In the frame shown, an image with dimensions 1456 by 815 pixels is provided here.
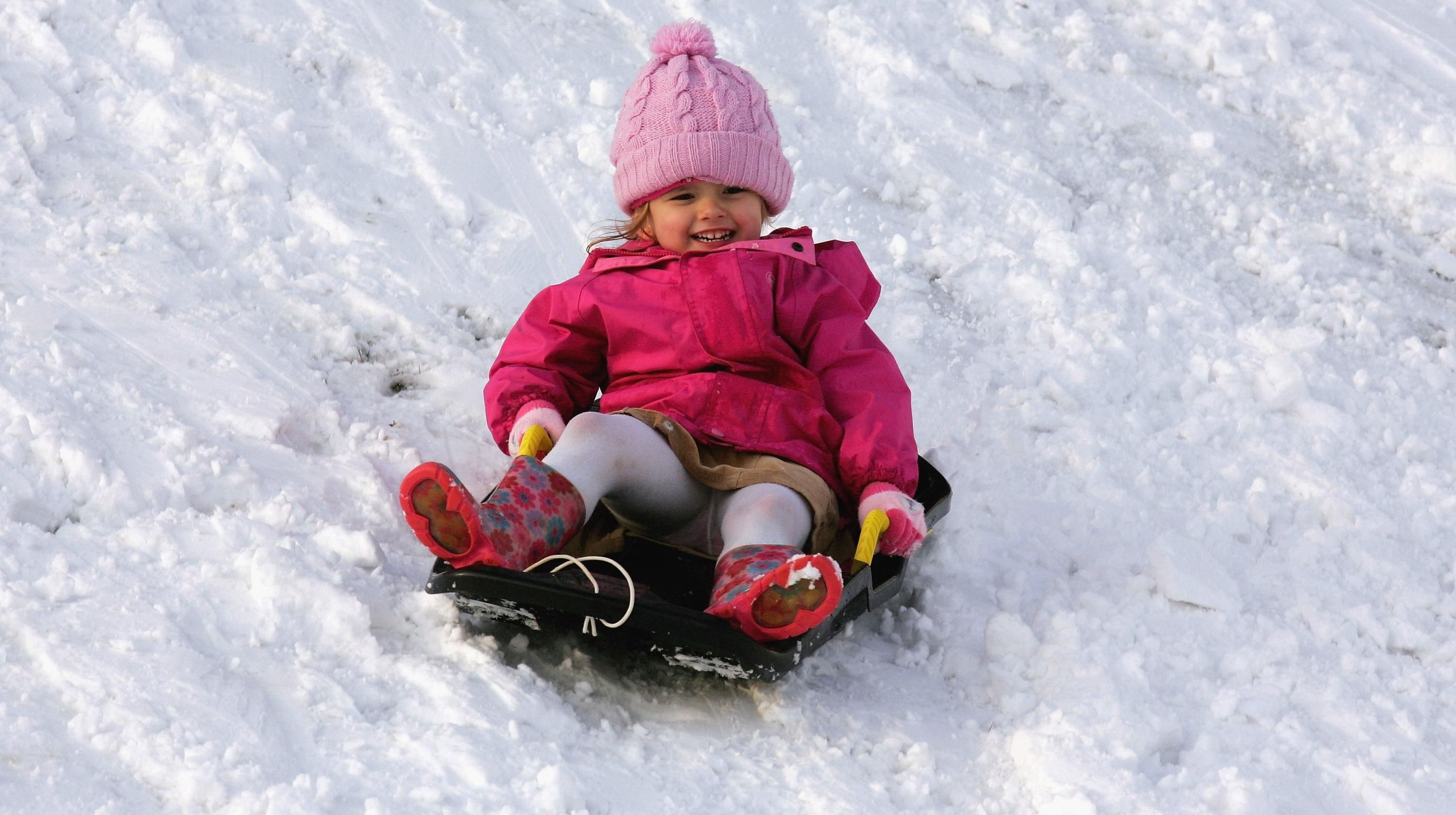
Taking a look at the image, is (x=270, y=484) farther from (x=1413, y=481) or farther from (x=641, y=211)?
(x=1413, y=481)

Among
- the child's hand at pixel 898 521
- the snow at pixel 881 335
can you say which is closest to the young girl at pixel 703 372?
the child's hand at pixel 898 521

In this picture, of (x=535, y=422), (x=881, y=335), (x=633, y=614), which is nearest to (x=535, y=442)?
(x=535, y=422)

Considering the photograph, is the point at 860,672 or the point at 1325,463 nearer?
the point at 860,672

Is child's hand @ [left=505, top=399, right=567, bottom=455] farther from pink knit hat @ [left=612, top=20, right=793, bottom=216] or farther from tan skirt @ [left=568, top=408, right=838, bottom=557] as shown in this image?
pink knit hat @ [left=612, top=20, right=793, bottom=216]

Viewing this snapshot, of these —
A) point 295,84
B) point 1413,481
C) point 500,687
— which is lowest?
point 1413,481

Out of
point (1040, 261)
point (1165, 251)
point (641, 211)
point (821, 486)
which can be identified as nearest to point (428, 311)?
point (641, 211)

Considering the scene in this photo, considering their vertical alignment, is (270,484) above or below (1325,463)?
above

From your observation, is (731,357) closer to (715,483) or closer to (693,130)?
(715,483)

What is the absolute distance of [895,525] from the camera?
2.48 m

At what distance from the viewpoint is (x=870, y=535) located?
7.92 feet

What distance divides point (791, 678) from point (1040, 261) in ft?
6.40

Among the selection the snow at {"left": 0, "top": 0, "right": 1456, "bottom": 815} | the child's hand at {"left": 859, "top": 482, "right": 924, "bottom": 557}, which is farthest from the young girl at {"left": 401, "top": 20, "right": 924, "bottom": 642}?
the snow at {"left": 0, "top": 0, "right": 1456, "bottom": 815}

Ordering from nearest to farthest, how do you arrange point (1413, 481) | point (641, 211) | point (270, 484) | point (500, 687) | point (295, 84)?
point (500, 687) → point (270, 484) → point (641, 211) → point (1413, 481) → point (295, 84)

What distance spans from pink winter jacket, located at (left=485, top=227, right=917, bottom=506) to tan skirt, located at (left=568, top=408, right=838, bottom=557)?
0.04 metres
